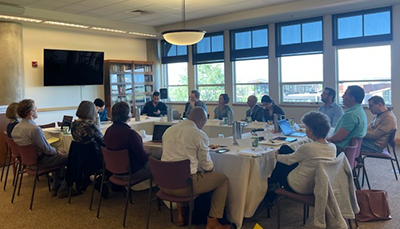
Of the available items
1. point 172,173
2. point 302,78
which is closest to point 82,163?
point 172,173

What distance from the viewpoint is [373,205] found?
338 centimetres

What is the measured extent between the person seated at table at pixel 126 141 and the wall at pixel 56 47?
16.6ft

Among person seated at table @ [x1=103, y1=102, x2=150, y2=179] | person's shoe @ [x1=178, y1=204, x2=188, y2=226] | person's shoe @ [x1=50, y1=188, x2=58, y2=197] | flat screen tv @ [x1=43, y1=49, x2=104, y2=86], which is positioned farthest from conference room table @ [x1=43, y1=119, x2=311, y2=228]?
flat screen tv @ [x1=43, y1=49, x2=104, y2=86]

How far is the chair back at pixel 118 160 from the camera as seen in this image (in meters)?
3.38

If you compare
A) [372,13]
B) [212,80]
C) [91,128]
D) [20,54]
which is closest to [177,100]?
[212,80]

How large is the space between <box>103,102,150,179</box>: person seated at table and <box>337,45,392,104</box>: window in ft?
19.2

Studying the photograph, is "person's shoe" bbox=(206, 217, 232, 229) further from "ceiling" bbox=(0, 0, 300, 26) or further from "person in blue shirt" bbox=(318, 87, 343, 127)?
"ceiling" bbox=(0, 0, 300, 26)

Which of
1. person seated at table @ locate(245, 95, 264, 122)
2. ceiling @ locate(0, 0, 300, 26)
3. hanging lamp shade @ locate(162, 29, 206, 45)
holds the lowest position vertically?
person seated at table @ locate(245, 95, 264, 122)

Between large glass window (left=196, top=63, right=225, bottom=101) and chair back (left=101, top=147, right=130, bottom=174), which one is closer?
chair back (left=101, top=147, right=130, bottom=174)

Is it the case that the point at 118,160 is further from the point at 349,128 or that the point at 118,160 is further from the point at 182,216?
the point at 349,128

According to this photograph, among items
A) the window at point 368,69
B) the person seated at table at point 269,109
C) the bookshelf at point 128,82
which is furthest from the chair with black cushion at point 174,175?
the bookshelf at point 128,82

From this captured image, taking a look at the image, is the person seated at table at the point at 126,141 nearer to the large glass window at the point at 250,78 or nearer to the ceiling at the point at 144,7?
the ceiling at the point at 144,7

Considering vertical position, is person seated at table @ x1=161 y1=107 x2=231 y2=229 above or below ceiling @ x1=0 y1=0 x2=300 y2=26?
below

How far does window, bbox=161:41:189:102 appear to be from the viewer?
10.3 m
